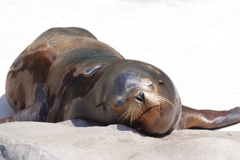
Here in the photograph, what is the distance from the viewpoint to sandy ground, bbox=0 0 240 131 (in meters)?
7.22

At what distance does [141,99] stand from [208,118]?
1.80 metres

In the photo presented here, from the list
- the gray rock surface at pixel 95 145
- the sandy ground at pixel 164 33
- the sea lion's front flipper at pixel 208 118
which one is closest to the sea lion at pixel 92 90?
the sea lion's front flipper at pixel 208 118

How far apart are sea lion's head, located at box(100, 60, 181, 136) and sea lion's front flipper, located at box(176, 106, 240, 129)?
781mm

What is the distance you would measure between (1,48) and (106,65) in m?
4.76

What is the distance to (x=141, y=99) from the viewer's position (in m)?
4.21

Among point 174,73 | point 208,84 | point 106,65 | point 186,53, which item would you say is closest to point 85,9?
point 186,53

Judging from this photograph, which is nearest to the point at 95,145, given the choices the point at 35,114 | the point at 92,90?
the point at 92,90

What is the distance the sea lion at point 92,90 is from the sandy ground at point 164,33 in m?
0.71

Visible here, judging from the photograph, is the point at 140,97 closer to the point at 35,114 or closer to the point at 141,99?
the point at 141,99

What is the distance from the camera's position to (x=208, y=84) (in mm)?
7195

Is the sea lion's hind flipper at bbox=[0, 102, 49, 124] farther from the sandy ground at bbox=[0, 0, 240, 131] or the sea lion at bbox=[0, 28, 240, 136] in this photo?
the sandy ground at bbox=[0, 0, 240, 131]

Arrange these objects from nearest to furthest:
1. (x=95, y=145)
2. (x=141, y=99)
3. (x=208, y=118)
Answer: (x=95, y=145), (x=141, y=99), (x=208, y=118)

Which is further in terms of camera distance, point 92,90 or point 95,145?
point 92,90

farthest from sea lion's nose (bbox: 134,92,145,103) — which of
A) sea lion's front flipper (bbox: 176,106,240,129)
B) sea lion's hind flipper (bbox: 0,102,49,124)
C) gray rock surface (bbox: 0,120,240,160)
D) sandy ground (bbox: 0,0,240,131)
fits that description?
sandy ground (bbox: 0,0,240,131)
